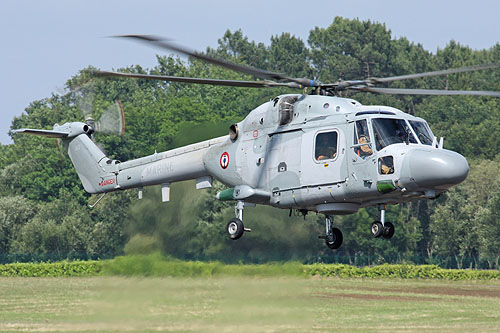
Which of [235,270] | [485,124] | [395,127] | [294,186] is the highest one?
[485,124]

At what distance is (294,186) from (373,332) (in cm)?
1005

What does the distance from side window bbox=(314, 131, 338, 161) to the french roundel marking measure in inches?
119

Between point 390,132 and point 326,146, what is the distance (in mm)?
1575

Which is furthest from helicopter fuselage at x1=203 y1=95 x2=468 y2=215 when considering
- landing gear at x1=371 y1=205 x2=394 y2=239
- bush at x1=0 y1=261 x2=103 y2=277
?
bush at x1=0 y1=261 x2=103 y2=277

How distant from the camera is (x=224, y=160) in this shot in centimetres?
2161

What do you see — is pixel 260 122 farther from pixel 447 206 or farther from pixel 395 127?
pixel 447 206

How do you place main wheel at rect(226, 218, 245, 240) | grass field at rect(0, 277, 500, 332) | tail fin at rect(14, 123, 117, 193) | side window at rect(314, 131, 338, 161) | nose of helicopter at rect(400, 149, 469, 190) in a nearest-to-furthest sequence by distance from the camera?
nose of helicopter at rect(400, 149, 469, 190)
side window at rect(314, 131, 338, 161)
main wheel at rect(226, 218, 245, 240)
grass field at rect(0, 277, 500, 332)
tail fin at rect(14, 123, 117, 193)

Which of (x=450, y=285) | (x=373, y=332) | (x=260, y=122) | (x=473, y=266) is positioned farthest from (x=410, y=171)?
(x=473, y=266)

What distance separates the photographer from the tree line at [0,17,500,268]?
3033 cm

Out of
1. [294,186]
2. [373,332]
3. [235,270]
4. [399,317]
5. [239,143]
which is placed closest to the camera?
[294,186]

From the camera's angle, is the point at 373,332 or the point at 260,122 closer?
the point at 260,122

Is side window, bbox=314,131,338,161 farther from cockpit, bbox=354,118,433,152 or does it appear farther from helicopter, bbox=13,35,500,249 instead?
cockpit, bbox=354,118,433,152

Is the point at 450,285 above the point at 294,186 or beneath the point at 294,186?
Result: beneath

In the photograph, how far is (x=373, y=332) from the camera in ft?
91.2
